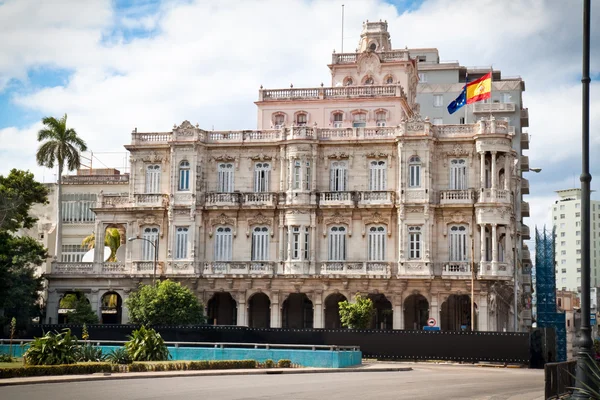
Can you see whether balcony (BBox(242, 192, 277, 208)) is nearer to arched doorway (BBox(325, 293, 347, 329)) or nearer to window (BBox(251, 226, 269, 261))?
window (BBox(251, 226, 269, 261))

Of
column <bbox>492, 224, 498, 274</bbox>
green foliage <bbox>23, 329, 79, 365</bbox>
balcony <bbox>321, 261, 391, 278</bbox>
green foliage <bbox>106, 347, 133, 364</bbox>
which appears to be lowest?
green foliage <bbox>106, 347, 133, 364</bbox>

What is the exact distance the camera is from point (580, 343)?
24.0m

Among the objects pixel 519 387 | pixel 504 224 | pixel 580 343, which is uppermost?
pixel 504 224

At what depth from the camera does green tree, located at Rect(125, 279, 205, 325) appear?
6419 cm

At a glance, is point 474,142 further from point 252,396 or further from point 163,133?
point 252,396

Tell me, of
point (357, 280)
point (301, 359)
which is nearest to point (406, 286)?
point (357, 280)

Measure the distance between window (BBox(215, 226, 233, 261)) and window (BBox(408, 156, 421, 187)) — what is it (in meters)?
14.5

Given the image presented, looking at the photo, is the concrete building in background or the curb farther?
the concrete building in background

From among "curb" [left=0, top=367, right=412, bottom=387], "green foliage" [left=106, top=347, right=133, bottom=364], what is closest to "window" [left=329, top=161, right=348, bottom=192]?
"curb" [left=0, top=367, right=412, bottom=387]

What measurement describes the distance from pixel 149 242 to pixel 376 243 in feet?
58.1

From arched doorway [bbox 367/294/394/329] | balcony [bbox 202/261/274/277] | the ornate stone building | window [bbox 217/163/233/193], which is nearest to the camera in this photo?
the ornate stone building

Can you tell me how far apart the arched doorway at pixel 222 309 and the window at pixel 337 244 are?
29.7 feet

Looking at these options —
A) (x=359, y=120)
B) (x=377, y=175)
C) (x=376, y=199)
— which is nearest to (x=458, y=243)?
(x=376, y=199)

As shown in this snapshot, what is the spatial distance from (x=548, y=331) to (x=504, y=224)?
13429 mm
